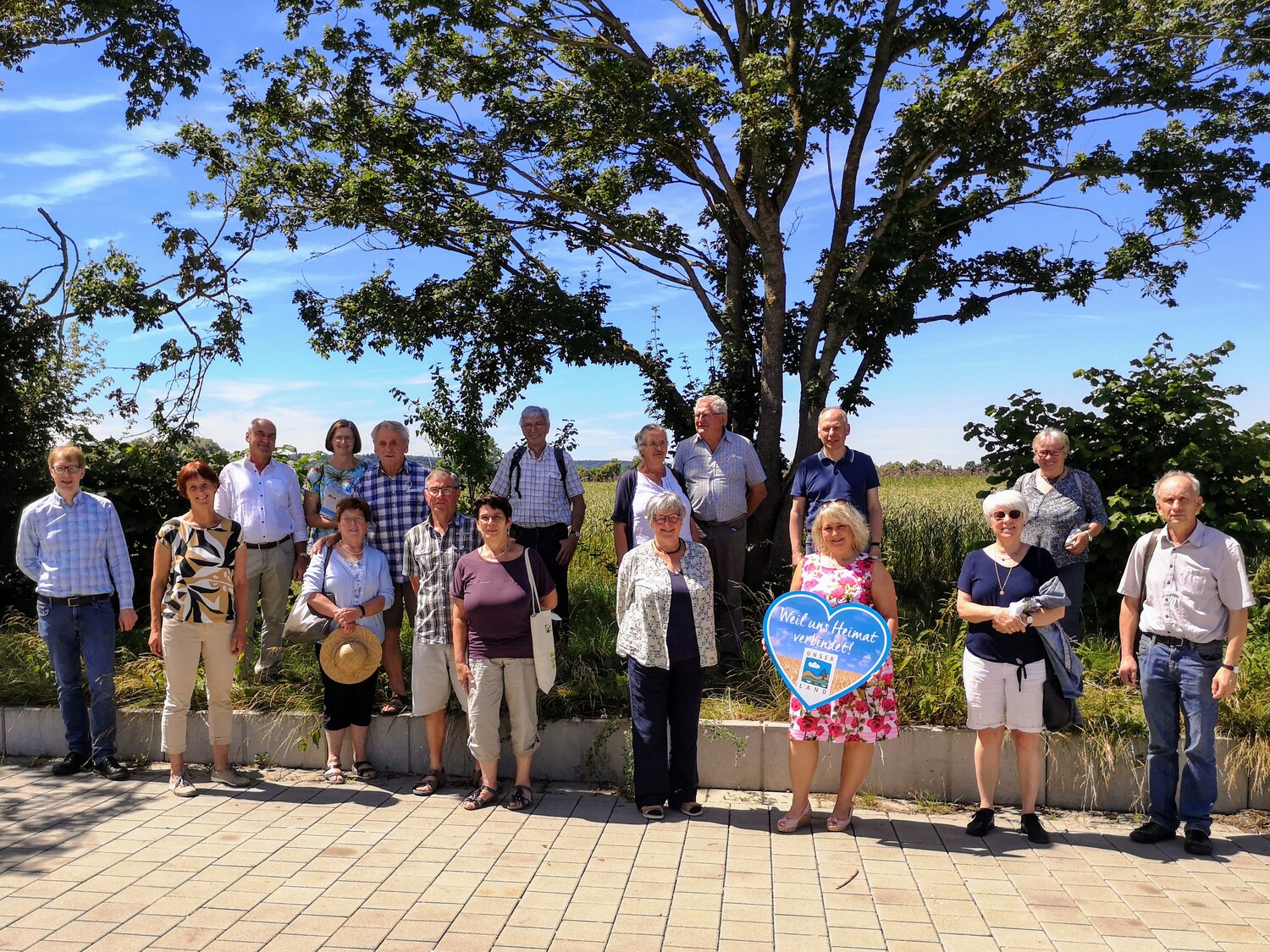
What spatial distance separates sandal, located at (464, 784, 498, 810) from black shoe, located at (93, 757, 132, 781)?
7.30ft

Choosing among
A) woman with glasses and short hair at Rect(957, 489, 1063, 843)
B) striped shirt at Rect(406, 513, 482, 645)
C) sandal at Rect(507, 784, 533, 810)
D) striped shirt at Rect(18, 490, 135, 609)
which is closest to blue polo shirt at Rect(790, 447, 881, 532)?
woman with glasses and short hair at Rect(957, 489, 1063, 843)

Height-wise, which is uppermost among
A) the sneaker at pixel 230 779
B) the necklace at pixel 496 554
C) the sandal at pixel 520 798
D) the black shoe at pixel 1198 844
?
the necklace at pixel 496 554

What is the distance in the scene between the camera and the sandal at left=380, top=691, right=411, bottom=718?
6.00 meters

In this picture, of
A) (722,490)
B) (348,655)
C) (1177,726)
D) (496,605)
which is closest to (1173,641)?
(1177,726)

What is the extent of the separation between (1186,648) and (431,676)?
4001 mm

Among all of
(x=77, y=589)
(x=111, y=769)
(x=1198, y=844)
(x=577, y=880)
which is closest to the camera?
(x=577, y=880)

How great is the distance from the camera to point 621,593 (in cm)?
527

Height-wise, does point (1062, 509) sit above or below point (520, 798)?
above

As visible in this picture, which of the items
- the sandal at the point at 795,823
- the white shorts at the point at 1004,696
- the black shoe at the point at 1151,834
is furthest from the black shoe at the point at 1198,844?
the sandal at the point at 795,823

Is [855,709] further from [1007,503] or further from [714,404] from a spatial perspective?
[714,404]

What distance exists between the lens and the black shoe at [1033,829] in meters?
4.86

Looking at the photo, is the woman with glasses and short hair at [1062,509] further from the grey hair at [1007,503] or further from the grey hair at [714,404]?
the grey hair at [714,404]

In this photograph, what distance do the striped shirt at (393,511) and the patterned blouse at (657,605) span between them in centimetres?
172

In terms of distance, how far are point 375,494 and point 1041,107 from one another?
5935 mm
